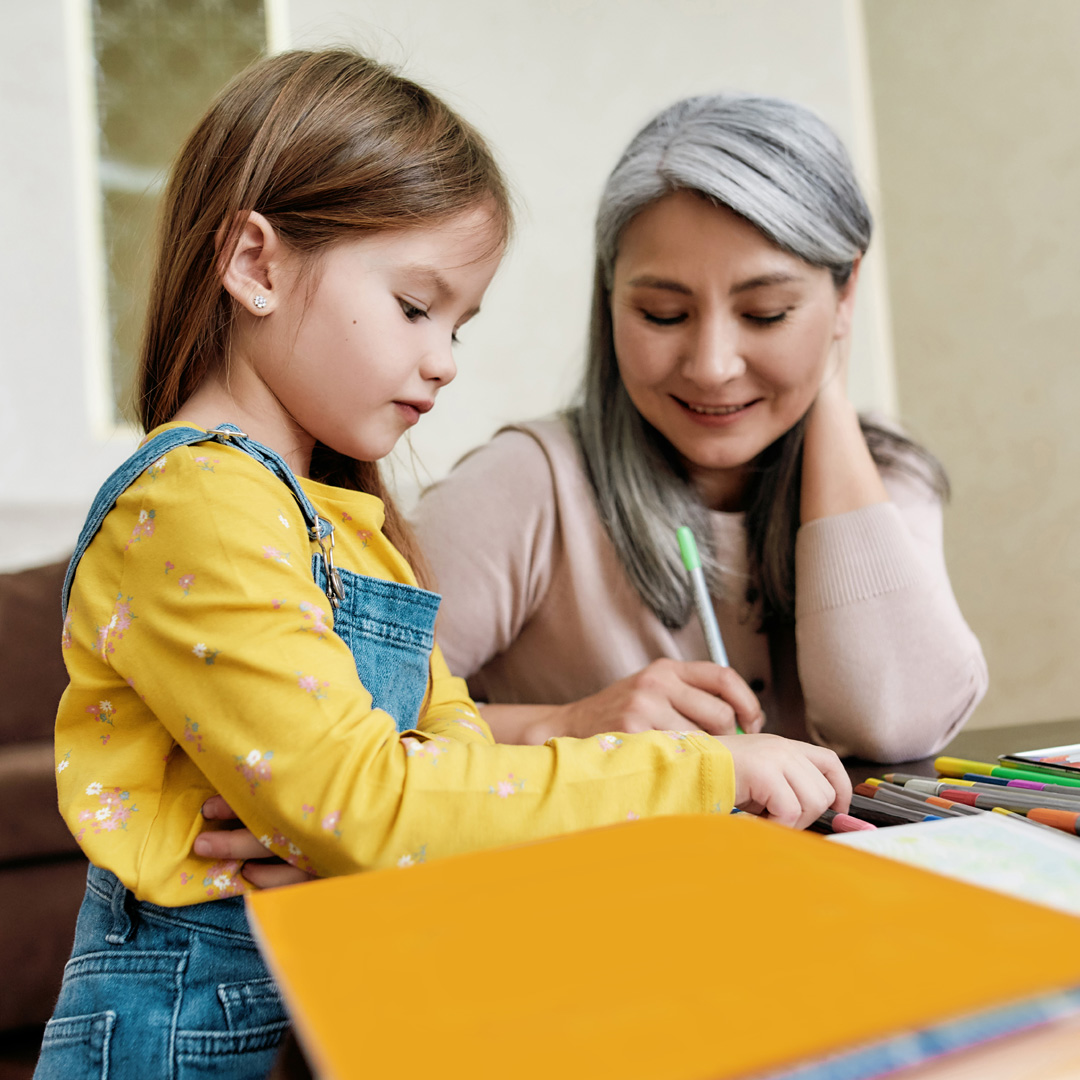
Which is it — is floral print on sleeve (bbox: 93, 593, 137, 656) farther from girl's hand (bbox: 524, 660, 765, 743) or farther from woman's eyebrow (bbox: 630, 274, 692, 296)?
woman's eyebrow (bbox: 630, 274, 692, 296)

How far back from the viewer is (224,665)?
454 mm

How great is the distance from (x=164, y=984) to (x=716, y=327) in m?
0.68

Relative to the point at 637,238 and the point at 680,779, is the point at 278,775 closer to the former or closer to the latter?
the point at 680,779

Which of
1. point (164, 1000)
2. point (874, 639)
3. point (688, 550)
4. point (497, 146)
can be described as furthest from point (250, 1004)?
point (497, 146)

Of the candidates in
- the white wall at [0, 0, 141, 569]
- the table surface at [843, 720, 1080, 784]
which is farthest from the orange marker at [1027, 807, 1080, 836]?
the white wall at [0, 0, 141, 569]

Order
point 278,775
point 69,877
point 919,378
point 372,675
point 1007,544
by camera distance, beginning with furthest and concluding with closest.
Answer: point 919,378
point 1007,544
point 69,877
point 372,675
point 278,775

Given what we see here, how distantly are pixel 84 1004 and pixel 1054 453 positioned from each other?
214 cm

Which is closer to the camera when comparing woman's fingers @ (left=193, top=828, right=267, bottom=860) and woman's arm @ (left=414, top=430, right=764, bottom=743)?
woman's fingers @ (left=193, top=828, right=267, bottom=860)

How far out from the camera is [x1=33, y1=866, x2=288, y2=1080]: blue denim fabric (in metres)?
0.46

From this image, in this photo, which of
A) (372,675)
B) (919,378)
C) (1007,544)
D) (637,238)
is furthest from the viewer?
(919,378)

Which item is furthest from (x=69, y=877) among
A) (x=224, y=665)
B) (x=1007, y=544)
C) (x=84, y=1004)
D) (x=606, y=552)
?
(x=1007, y=544)

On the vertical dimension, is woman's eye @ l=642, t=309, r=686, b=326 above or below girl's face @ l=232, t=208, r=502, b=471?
below

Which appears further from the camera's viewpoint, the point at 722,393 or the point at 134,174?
the point at 134,174

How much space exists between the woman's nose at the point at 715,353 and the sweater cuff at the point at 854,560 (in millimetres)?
170
